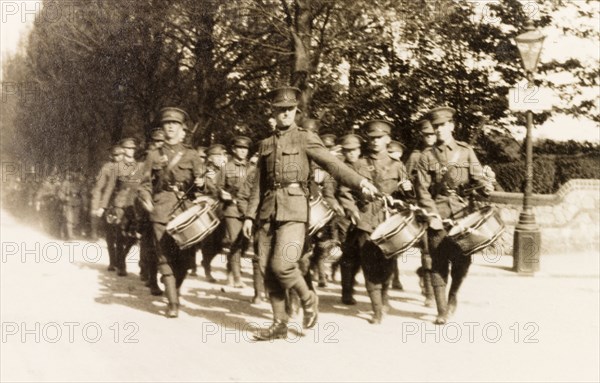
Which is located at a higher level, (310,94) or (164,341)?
(310,94)

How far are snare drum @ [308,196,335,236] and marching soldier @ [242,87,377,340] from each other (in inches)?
42.3

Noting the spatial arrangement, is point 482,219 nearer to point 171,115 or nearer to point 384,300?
point 384,300

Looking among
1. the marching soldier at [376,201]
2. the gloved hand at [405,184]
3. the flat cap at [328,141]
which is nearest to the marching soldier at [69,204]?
the flat cap at [328,141]

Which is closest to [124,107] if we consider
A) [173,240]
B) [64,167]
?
[64,167]

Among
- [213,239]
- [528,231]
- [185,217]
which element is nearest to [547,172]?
[528,231]

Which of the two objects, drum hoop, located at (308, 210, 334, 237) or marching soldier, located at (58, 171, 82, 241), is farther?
marching soldier, located at (58, 171, 82, 241)

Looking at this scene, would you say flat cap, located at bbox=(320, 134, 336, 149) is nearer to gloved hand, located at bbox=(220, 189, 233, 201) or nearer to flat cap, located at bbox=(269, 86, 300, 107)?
gloved hand, located at bbox=(220, 189, 233, 201)

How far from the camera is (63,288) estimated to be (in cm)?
1030

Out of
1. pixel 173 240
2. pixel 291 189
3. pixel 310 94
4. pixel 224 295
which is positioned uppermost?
pixel 310 94

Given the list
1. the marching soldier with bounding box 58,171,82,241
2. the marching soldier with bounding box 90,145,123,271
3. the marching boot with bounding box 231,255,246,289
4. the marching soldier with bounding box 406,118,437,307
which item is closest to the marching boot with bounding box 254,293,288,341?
the marching soldier with bounding box 406,118,437,307

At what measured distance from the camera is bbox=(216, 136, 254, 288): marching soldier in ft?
35.5

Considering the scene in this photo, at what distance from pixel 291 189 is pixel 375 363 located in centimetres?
188

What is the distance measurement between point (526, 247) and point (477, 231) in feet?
18.6

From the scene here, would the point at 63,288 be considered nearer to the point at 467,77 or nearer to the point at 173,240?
the point at 173,240
